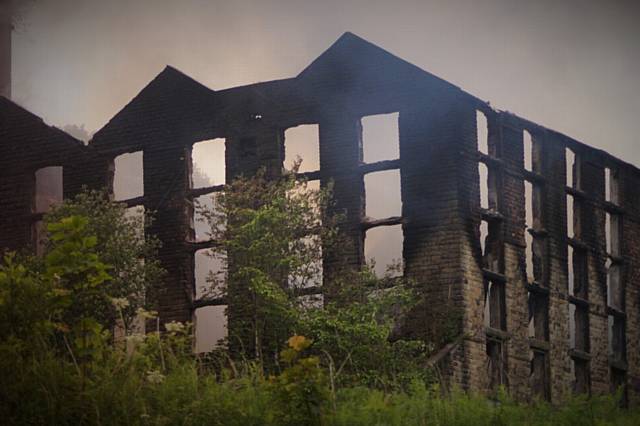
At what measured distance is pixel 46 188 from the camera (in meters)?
42.0

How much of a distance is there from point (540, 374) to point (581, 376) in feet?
7.86

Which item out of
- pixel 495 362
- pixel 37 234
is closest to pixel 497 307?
pixel 495 362

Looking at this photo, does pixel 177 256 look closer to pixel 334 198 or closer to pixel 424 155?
pixel 334 198

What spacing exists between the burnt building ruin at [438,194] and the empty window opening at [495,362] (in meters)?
0.05

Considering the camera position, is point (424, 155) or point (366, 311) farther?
point (424, 155)

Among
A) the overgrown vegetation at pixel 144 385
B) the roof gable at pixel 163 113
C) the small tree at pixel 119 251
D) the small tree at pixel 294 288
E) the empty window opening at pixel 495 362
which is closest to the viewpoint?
the overgrown vegetation at pixel 144 385

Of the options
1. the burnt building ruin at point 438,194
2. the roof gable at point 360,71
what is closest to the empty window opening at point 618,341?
the burnt building ruin at point 438,194

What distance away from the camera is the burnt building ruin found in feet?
90.1

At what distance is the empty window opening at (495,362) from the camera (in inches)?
1083

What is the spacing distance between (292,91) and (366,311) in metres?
7.34

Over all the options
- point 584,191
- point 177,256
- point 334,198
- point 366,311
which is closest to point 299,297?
point 366,311

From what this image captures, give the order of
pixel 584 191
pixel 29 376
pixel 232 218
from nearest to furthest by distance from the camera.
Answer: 1. pixel 29 376
2. pixel 232 218
3. pixel 584 191

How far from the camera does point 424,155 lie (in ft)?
91.7

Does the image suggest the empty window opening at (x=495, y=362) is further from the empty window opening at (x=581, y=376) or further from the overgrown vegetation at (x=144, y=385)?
the overgrown vegetation at (x=144, y=385)
